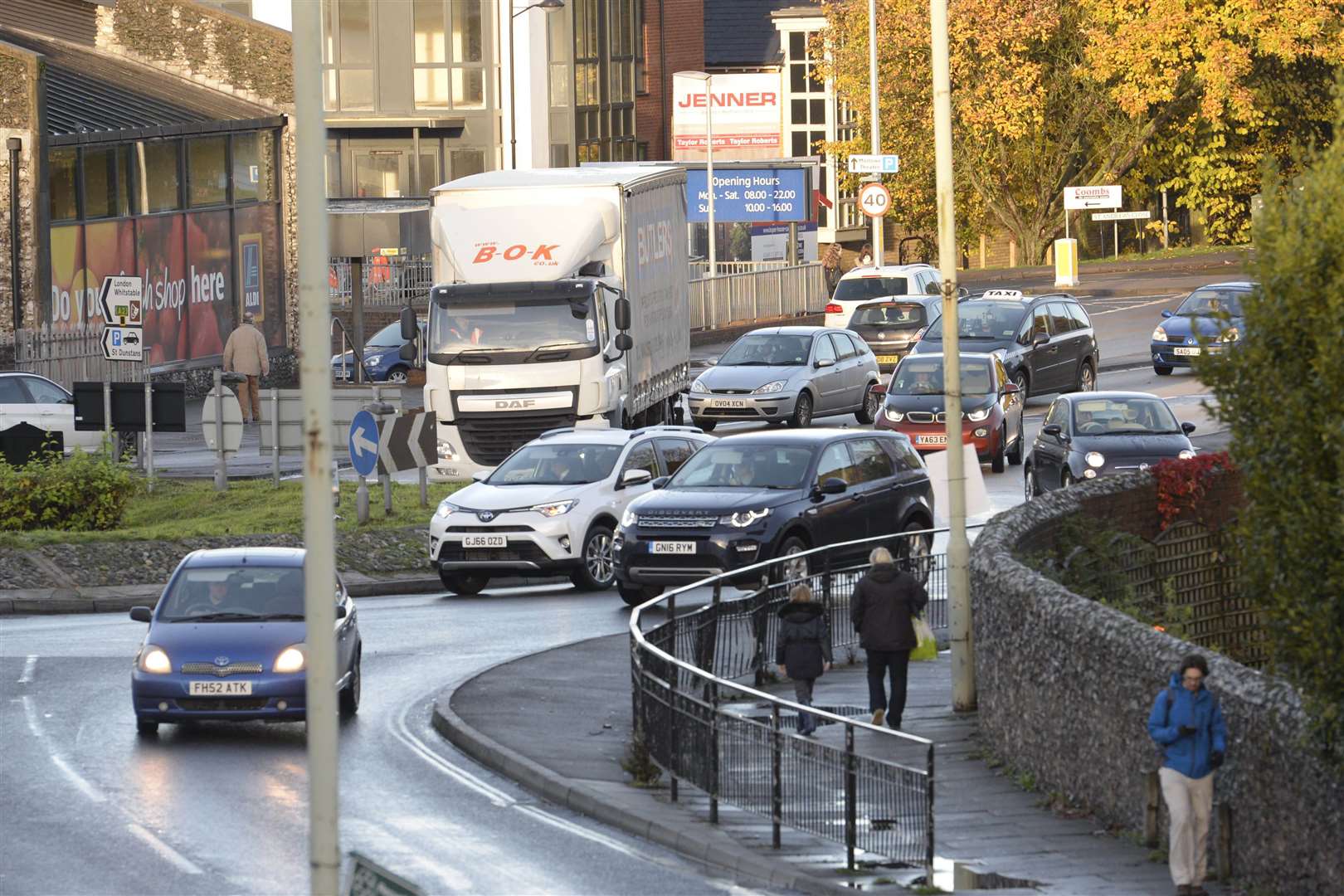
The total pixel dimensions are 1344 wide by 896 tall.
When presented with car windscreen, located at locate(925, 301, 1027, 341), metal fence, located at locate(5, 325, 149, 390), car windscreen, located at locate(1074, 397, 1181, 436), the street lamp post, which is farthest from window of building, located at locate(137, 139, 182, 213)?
car windscreen, located at locate(1074, 397, 1181, 436)

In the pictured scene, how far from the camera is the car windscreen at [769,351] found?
38781 millimetres

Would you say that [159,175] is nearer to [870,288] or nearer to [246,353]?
[246,353]

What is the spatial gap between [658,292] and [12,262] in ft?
38.5

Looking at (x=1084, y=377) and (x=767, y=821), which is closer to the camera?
(x=767, y=821)

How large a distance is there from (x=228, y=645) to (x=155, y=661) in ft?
Answer: 1.73

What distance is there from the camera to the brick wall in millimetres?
80312

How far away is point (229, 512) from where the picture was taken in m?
29.5

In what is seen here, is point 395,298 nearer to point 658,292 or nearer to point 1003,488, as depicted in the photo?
point 658,292

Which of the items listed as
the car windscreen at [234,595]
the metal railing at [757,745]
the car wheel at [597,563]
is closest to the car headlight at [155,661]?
the car windscreen at [234,595]

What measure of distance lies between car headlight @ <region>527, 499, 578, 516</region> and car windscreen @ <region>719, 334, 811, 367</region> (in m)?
14.3

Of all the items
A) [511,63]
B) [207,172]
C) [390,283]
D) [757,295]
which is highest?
[511,63]

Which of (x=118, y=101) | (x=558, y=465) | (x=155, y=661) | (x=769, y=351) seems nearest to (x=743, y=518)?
(x=558, y=465)

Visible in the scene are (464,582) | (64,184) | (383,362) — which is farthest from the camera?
(383,362)

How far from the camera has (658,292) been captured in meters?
36.1
